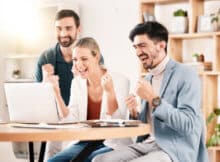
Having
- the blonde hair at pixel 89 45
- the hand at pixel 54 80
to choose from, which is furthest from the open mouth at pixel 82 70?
the hand at pixel 54 80

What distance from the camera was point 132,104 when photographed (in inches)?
103

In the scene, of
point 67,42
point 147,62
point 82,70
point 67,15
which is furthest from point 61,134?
point 67,15

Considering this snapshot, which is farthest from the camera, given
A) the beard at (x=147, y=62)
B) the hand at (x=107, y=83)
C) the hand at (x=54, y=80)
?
the hand at (x=54, y=80)

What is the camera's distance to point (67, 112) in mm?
3092

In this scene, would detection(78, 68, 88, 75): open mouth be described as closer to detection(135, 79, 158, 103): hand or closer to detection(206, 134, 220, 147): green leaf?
detection(135, 79, 158, 103): hand

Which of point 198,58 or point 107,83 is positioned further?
point 198,58

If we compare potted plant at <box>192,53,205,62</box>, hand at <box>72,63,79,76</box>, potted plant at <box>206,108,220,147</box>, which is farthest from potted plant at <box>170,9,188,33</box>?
hand at <box>72,63,79,76</box>

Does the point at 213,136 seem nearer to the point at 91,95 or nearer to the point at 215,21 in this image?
the point at 215,21

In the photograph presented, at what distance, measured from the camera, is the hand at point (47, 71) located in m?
3.59

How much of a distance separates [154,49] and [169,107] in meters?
0.50

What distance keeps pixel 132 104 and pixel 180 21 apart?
145 cm

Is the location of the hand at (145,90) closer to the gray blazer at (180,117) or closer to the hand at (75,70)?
the gray blazer at (180,117)

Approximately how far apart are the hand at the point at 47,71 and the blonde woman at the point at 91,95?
11.3 inches

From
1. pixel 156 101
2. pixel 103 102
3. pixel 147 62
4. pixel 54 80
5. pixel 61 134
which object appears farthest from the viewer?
pixel 54 80
